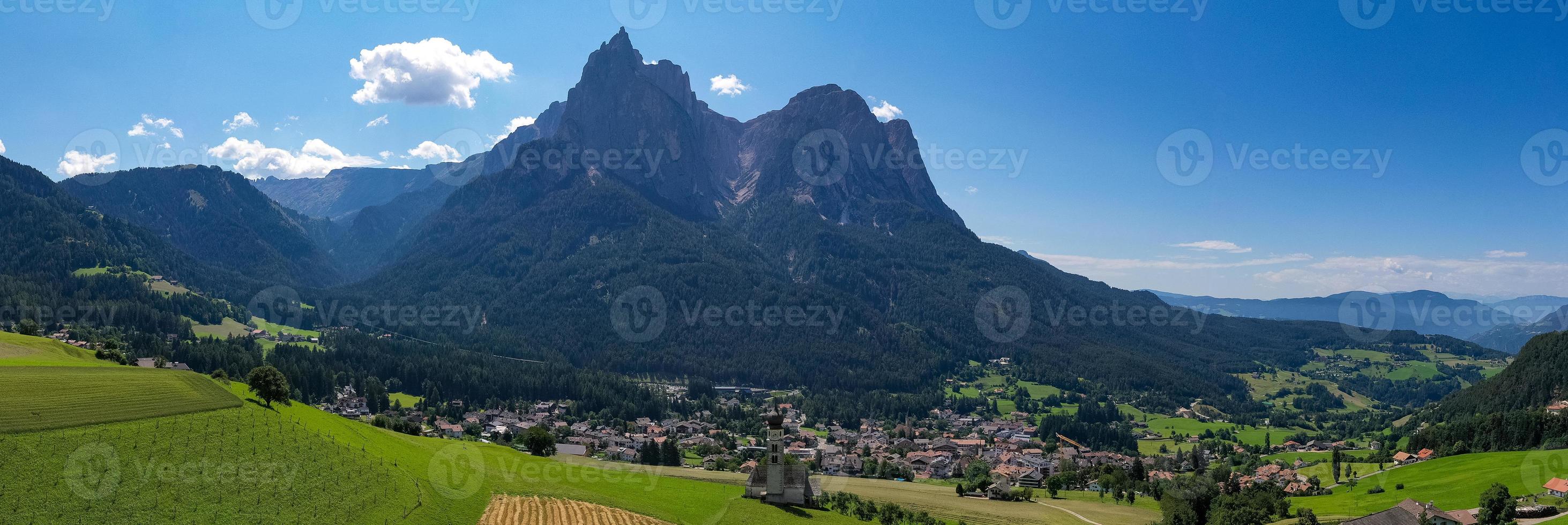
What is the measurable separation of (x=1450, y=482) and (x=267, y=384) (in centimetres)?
11689

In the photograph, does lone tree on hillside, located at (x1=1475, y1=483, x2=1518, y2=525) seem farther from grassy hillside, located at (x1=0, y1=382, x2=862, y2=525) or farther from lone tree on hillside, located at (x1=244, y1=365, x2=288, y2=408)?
lone tree on hillside, located at (x1=244, y1=365, x2=288, y2=408)

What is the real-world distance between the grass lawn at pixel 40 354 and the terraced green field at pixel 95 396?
625 cm

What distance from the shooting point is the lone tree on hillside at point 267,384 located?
66812 mm

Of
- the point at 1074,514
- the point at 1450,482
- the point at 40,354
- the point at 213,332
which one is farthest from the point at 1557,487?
the point at 213,332

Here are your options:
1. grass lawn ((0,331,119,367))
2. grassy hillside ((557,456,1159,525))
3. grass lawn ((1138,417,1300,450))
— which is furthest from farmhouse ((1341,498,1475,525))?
grass lawn ((0,331,119,367))

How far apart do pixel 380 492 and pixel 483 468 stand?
14.6 meters

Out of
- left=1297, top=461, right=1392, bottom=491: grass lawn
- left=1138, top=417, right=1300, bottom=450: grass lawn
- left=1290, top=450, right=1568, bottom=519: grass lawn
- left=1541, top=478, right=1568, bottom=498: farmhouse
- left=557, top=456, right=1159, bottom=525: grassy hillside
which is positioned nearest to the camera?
left=1541, top=478, right=1568, bottom=498: farmhouse

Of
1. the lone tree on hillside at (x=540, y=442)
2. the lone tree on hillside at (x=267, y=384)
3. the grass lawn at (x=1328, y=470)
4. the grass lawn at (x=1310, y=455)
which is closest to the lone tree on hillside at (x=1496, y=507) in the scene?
the grass lawn at (x=1328, y=470)

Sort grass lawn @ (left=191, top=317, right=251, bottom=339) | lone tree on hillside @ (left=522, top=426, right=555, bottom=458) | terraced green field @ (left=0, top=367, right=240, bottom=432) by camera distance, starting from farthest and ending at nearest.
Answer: grass lawn @ (left=191, top=317, right=251, bottom=339) → lone tree on hillside @ (left=522, top=426, right=555, bottom=458) → terraced green field @ (left=0, top=367, right=240, bottom=432)

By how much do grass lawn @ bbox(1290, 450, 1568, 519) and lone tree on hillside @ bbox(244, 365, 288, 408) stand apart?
95205 millimetres

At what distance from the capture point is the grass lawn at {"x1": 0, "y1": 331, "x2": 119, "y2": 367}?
66663mm

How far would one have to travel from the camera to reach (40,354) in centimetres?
7319

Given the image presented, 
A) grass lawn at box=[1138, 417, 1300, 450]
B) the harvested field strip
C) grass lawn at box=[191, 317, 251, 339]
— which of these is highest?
grass lawn at box=[191, 317, 251, 339]

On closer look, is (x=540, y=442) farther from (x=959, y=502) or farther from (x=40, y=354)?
(x=959, y=502)
